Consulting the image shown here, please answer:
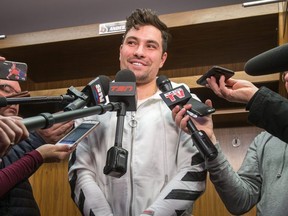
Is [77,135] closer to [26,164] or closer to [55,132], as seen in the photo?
[26,164]

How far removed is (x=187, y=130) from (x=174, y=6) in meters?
1.59

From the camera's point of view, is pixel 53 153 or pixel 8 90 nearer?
pixel 53 153

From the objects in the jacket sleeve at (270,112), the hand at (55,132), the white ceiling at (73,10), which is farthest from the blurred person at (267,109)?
the white ceiling at (73,10)

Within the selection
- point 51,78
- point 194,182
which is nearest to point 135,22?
point 194,182

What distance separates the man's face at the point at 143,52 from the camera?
1.56 meters

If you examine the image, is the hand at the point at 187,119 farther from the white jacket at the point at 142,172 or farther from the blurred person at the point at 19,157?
the blurred person at the point at 19,157

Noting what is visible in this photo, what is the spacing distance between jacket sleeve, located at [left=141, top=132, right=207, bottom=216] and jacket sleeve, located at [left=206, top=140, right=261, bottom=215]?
5 centimetres

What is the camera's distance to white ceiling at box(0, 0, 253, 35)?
263 centimetres

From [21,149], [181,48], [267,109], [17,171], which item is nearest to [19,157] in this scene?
[21,149]

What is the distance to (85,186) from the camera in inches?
50.8

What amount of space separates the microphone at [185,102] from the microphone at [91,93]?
194 millimetres

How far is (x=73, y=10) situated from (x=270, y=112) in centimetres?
205

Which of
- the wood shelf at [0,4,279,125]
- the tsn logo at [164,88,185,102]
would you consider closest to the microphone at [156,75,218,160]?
the tsn logo at [164,88,185,102]

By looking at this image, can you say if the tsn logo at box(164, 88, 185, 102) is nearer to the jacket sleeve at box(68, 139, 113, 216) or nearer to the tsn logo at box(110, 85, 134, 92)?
the tsn logo at box(110, 85, 134, 92)
